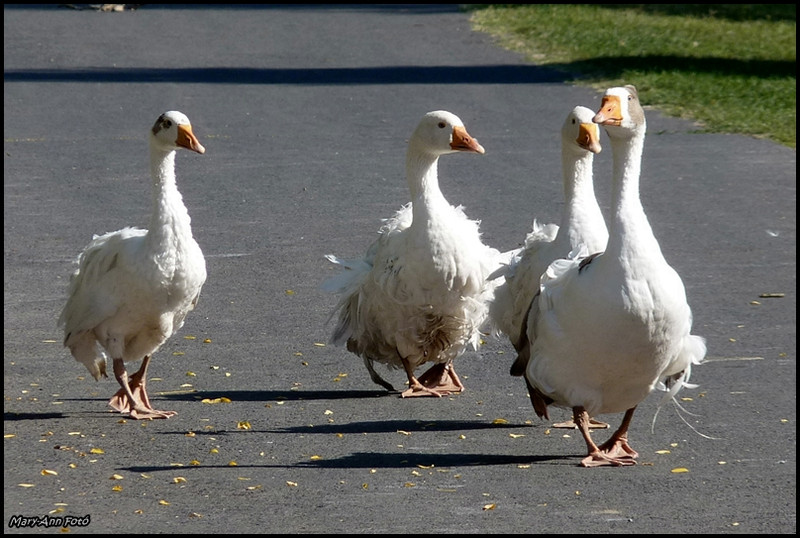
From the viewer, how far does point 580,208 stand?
689 centimetres

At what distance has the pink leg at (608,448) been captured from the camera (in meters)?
6.07

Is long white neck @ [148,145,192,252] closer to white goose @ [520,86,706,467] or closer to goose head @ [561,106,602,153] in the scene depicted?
white goose @ [520,86,706,467]

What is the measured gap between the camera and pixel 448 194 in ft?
40.4

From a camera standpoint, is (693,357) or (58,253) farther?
(58,253)

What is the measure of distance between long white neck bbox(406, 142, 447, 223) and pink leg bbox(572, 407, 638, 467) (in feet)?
5.27

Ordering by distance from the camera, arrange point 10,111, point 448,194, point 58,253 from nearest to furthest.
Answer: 1. point 58,253
2. point 448,194
3. point 10,111

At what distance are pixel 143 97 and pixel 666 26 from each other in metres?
10.1

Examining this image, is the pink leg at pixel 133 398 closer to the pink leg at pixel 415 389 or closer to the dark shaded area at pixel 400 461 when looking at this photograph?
the dark shaded area at pixel 400 461

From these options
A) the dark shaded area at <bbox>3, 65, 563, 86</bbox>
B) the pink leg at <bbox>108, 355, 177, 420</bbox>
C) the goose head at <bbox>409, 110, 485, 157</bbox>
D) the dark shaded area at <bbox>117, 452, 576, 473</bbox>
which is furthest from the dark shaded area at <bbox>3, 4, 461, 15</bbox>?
the dark shaded area at <bbox>117, 452, 576, 473</bbox>

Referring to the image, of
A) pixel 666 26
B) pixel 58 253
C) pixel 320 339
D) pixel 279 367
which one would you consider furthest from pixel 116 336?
pixel 666 26

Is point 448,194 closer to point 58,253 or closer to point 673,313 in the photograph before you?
point 58,253

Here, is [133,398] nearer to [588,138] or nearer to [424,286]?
[424,286]

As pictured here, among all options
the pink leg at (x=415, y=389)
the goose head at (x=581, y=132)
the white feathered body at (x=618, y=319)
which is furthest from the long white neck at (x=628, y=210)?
the pink leg at (x=415, y=389)

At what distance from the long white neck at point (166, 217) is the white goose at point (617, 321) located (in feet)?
6.26
